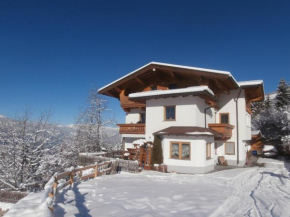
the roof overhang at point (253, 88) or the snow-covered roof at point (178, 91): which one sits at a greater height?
the roof overhang at point (253, 88)

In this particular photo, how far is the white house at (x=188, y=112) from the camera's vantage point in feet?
47.2

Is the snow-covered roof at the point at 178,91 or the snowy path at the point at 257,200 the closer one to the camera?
the snowy path at the point at 257,200

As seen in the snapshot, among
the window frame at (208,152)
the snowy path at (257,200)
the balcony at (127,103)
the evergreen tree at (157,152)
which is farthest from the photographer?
the balcony at (127,103)

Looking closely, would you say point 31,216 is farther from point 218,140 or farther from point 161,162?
point 218,140

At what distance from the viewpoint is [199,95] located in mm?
15445

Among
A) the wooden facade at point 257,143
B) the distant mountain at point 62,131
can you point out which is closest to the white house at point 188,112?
the distant mountain at point 62,131

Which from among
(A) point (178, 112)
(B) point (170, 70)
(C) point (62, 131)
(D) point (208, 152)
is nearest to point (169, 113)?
(A) point (178, 112)

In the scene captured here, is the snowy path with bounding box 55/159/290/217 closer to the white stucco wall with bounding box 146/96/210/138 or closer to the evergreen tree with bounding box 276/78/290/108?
the white stucco wall with bounding box 146/96/210/138

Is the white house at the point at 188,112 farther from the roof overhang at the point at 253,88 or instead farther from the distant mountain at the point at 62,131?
the distant mountain at the point at 62,131

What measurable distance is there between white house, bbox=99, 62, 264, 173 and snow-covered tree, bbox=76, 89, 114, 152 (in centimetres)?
483

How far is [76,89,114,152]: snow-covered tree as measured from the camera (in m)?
24.5

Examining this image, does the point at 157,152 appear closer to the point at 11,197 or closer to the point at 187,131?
the point at 187,131

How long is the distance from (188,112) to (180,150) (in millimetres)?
3002

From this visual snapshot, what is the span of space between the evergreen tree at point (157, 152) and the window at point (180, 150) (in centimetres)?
83
